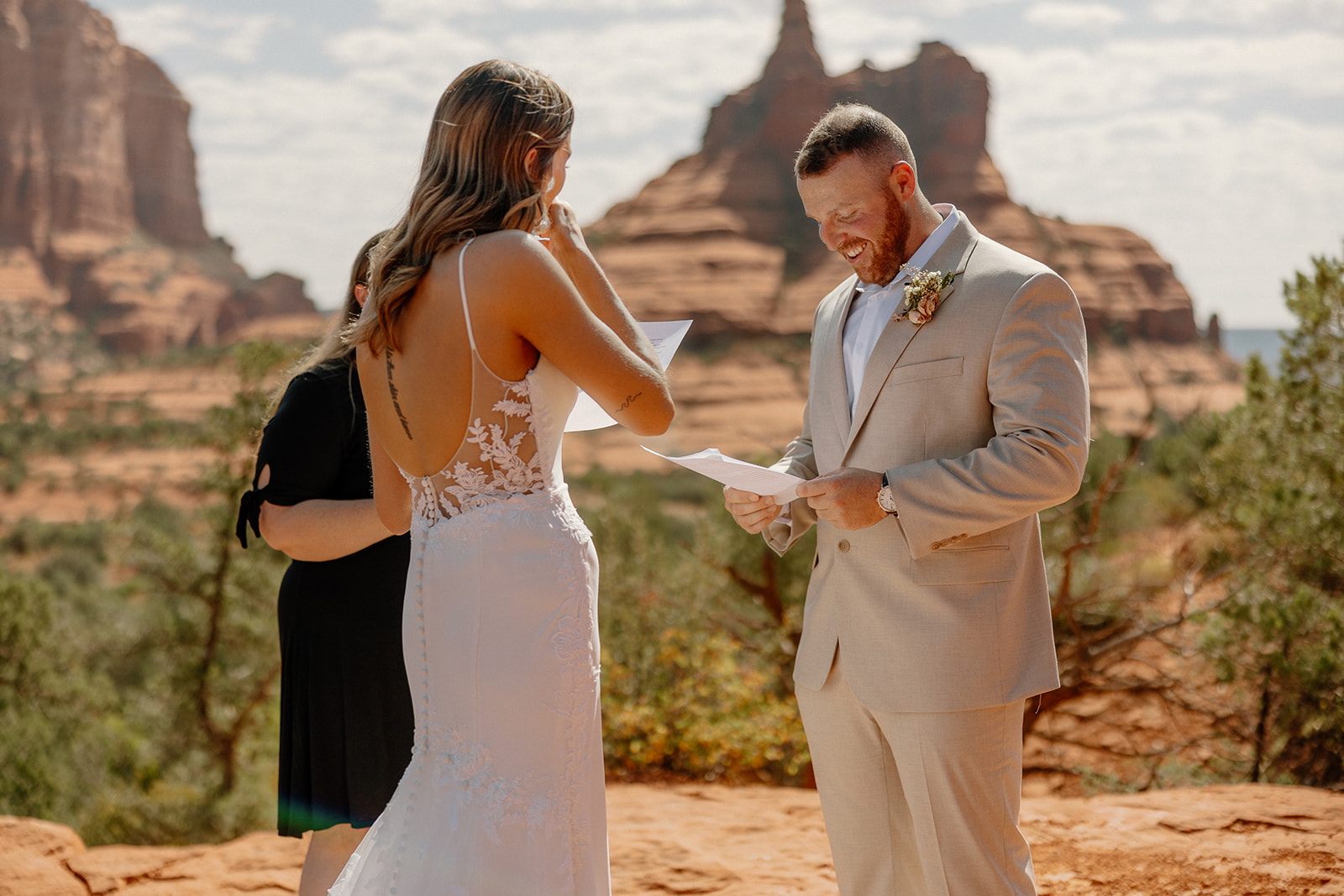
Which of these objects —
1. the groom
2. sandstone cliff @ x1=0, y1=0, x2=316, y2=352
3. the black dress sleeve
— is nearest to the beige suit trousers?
the groom

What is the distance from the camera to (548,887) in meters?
2.21

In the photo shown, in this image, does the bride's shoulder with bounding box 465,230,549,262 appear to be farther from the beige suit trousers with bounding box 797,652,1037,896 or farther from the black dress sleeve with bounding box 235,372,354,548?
the beige suit trousers with bounding box 797,652,1037,896

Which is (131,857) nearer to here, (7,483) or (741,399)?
(7,483)

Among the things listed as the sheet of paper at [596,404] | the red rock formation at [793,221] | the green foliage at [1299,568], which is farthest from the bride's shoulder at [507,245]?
the red rock formation at [793,221]

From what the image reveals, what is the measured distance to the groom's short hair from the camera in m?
2.64

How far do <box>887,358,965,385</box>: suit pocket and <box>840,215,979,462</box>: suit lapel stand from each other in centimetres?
2

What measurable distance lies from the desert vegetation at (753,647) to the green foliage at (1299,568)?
0.02 metres

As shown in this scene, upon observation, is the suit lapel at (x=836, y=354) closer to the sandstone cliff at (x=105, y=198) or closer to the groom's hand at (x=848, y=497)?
the groom's hand at (x=848, y=497)

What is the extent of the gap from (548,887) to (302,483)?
1.35 m

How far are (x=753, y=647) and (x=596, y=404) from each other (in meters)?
7.68

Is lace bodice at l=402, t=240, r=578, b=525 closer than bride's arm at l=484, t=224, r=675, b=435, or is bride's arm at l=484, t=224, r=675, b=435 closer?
bride's arm at l=484, t=224, r=675, b=435

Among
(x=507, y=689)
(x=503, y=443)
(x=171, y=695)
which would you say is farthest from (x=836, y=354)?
(x=171, y=695)

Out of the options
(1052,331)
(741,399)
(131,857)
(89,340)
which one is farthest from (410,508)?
(89,340)

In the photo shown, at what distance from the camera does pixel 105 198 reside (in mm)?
88188
